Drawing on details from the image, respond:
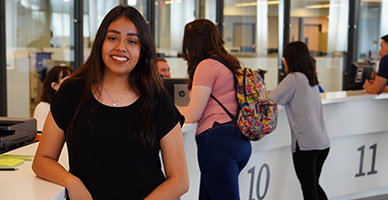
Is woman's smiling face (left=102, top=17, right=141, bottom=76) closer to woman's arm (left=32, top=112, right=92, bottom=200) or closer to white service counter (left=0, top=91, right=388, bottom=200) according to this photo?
woman's arm (left=32, top=112, right=92, bottom=200)

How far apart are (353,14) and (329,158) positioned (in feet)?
19.1

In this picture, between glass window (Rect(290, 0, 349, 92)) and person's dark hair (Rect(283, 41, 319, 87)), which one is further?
glass window (Rect(290, 0, 349, 92))

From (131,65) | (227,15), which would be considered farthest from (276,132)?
(227,15)

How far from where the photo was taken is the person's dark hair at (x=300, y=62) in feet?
13.6

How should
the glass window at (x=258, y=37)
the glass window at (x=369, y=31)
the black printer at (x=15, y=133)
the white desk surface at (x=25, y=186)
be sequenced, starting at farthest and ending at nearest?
the glass window at (x=369, y=31)
the glass window at (x=258, y=37)
the black printer at (x=15, y=133)
the white desk surface at (x=25, y=186)

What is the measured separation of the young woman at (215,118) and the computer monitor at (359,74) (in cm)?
353

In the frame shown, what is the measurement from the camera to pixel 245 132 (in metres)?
3.20

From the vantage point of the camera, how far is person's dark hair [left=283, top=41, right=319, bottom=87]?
4.14m

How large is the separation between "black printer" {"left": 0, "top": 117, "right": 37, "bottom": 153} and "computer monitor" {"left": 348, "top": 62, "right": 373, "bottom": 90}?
4616 millimetres

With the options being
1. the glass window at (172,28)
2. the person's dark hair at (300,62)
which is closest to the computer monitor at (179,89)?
the person's dark hair at (300,62)

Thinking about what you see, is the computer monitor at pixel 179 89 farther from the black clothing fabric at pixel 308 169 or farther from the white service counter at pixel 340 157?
the black clothing fabric at pixel 308 169

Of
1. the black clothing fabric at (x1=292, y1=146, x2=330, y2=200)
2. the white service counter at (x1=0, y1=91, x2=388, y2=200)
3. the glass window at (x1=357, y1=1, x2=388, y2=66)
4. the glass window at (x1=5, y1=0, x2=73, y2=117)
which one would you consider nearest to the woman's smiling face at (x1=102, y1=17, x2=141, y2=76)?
the white service counter at (x1=0, y1=91, x2=388, y2=200)

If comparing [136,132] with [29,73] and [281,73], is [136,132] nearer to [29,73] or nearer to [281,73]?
[29,73]

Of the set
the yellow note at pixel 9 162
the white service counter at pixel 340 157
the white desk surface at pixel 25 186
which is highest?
the yellow note at pixel 9 162
